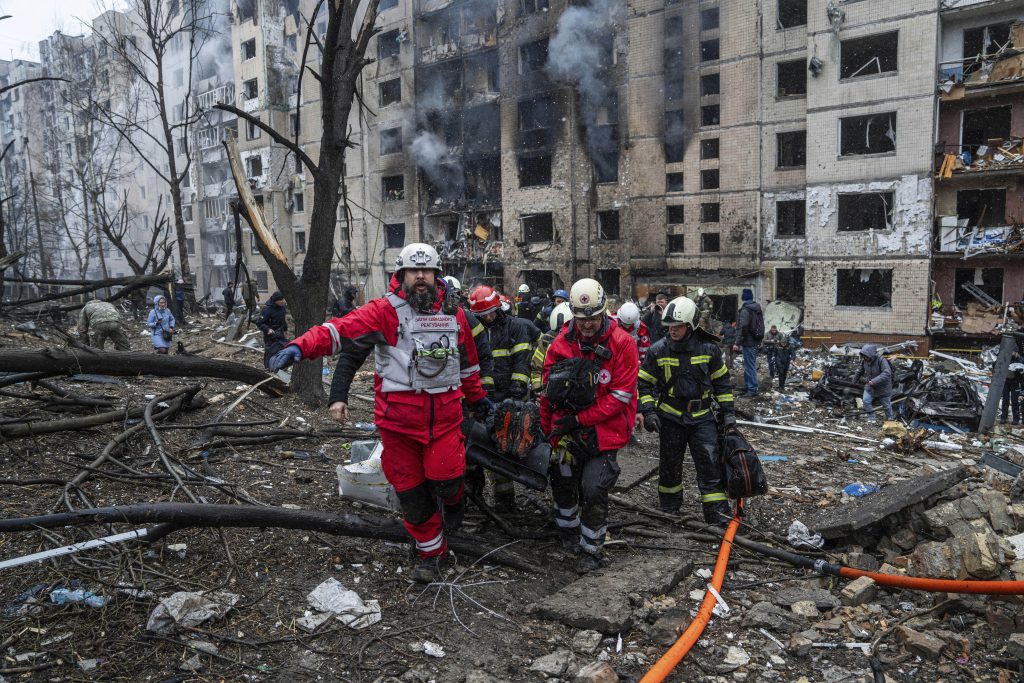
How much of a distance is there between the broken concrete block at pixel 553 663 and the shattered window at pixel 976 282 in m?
21.5

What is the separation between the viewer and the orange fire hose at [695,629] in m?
3.17

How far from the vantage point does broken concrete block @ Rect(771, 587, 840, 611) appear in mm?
4059

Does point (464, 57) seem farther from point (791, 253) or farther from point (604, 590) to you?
point (604, 590)

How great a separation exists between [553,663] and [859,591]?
6.71 ft

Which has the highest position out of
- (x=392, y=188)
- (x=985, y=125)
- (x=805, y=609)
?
(x=392, y=188)

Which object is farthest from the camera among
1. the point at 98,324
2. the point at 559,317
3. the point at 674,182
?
the point at 674,182

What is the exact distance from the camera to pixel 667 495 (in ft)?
18.4

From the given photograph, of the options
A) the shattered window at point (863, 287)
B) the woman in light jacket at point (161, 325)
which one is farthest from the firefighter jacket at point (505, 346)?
the shattered window at point (863, 287)

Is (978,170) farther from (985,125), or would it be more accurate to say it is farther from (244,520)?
(244,520)

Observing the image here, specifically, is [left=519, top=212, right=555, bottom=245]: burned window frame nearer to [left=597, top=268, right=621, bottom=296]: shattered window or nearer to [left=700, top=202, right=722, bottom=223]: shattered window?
[left=597, top=268, right=621, bottom=296]: shattered window

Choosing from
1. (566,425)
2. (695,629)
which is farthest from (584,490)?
(695,629)

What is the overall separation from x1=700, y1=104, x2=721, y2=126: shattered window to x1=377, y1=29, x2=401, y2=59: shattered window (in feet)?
57.1

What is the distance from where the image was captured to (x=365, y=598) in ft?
12.5

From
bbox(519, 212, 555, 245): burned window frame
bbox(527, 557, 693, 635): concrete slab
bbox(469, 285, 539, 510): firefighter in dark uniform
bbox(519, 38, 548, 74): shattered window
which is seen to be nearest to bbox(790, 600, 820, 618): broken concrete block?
bbox(527, 557, 693, 635): concrete slab
